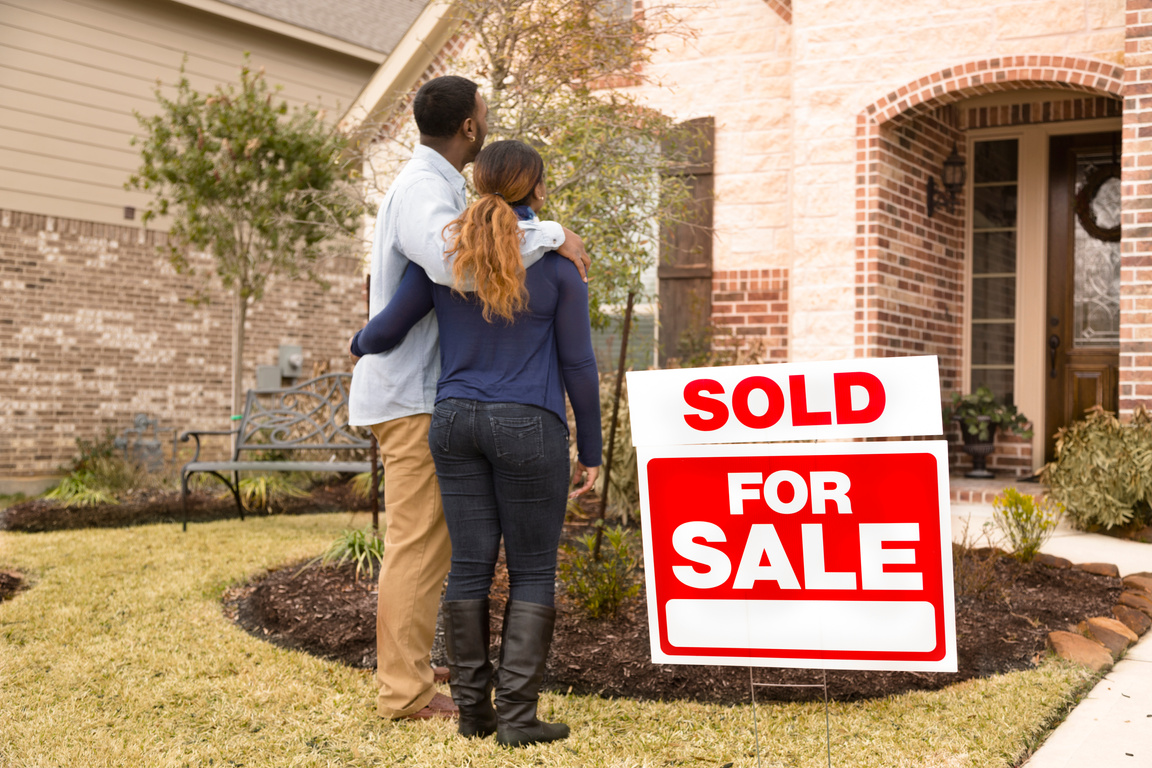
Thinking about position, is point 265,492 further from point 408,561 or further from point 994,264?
point 994,264

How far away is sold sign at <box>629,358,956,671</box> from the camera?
8.38 ft

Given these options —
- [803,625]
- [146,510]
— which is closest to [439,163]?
[803,625]

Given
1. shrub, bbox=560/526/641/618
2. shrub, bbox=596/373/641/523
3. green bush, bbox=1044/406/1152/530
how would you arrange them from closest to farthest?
shrub, bbox=560/526/641/618
green bush, bbox=1044/406/1152/530
shrub, bbox=596/373/641/523

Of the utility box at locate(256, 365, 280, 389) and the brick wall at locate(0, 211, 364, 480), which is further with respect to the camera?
the utility box at locate(256, 365, 280, 389)

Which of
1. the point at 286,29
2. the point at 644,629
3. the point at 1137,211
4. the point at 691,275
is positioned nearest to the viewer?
the point at 644,629

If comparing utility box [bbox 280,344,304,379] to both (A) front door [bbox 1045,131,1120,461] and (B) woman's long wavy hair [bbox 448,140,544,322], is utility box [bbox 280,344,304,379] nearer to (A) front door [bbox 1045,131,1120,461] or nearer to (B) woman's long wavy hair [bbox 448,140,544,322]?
(A) front door [bbox 1045,131,1120,461]

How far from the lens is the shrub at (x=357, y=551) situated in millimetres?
5129

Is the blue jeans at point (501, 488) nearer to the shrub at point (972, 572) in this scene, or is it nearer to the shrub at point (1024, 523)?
the shrub at point (972, 572)

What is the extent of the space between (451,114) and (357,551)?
2.80 meters

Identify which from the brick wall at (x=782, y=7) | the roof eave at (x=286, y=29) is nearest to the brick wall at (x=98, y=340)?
the roof eave at (x=286, y=29)

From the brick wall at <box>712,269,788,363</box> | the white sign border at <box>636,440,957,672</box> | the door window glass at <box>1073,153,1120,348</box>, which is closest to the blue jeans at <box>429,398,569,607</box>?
the white sign border at <box>636,440,957,672</box>

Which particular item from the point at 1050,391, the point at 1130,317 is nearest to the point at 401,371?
the point at 1130,317

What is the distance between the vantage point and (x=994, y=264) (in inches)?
332

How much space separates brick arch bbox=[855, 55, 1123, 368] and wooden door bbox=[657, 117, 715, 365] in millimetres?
1573
